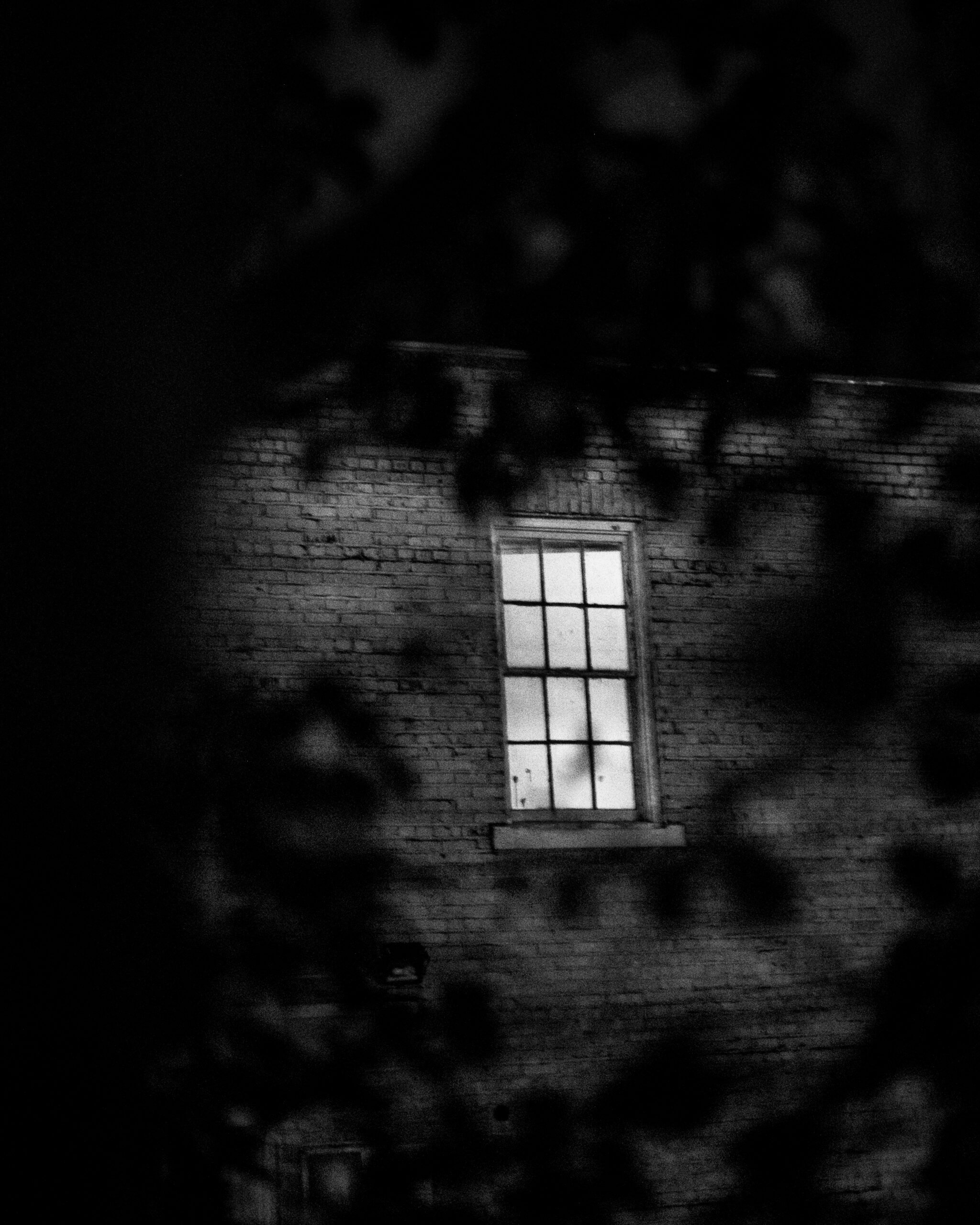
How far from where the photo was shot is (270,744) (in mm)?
8031

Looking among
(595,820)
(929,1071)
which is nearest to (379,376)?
(595,820)

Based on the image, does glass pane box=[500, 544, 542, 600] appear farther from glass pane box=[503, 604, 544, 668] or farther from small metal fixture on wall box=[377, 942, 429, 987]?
small metal fixture on wall box=[377, 942, 429, 987]

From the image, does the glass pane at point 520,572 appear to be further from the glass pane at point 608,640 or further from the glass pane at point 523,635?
the glass pane at point 608,640

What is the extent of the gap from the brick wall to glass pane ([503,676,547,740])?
0.12m

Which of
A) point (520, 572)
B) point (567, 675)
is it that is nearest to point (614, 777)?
point (567, 675)

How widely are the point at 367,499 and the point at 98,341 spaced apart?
1.67 meters

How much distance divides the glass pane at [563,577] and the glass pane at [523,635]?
0.15m

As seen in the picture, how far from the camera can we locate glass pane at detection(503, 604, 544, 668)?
855cm

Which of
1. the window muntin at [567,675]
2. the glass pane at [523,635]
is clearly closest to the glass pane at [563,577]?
the window muntin at [567,675]

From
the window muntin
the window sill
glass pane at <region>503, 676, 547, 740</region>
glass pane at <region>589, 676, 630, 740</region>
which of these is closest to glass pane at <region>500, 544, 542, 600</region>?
the window muntin

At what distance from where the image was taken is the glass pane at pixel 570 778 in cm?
845

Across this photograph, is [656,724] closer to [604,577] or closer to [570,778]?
[570,778]

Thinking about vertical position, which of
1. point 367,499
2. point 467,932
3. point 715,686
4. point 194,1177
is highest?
point 367,499

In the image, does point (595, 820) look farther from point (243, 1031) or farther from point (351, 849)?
point (243, 1031)
